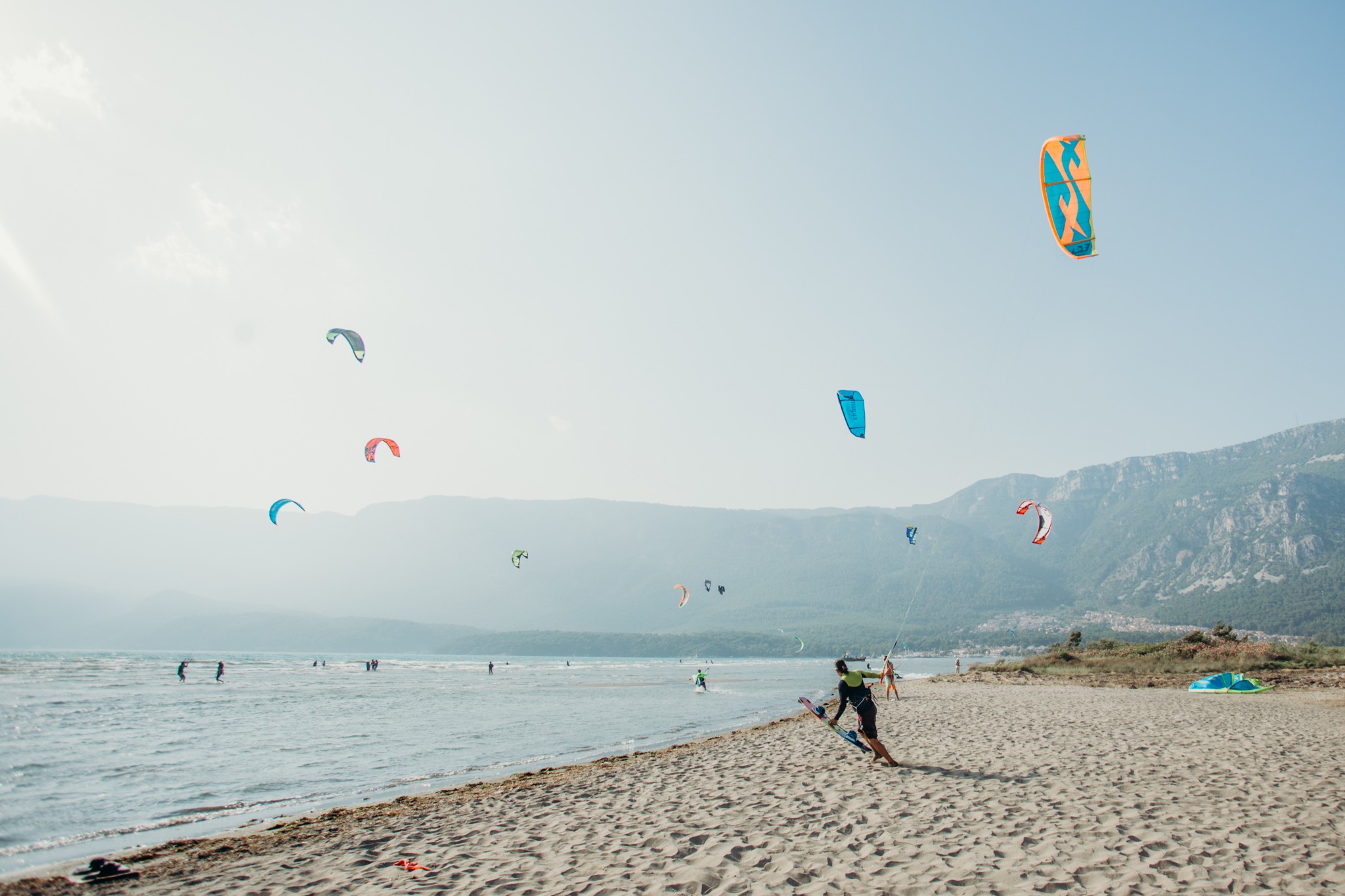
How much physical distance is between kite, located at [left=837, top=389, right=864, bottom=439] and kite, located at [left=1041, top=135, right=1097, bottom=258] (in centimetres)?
804

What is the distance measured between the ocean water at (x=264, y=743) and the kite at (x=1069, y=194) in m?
14.5

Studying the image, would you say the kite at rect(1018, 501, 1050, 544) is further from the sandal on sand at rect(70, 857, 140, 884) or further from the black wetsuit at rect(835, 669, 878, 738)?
the sandal on sand at rect(70, 857, 140, 884)

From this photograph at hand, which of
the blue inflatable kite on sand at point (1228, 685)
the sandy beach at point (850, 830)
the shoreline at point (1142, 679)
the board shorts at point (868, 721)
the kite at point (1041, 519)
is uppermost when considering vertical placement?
the kite at point (1041, 519)

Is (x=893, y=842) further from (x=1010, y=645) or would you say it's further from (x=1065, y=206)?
(x=1010, y=645)

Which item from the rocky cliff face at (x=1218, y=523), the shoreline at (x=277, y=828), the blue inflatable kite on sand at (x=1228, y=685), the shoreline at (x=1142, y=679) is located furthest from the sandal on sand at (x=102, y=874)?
the rocky cliff face at (x=1218, y=523)

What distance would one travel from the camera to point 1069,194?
11.6 m

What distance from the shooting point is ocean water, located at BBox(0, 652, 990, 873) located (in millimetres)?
11125

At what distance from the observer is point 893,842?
694cm

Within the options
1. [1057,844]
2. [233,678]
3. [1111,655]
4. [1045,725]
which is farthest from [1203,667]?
[233,678]

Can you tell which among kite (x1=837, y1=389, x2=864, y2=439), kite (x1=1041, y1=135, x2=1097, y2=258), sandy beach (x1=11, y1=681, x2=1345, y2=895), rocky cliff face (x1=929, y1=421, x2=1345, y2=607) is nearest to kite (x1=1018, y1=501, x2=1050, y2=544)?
kite (x1=837, y1=389, x2=864, y2=439)

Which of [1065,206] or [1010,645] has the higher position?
[1065,206]

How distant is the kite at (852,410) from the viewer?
19.2 m

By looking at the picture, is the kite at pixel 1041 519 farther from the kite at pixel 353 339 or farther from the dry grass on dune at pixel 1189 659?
the kite at pixel 353 339

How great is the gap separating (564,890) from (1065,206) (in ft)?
40.6
